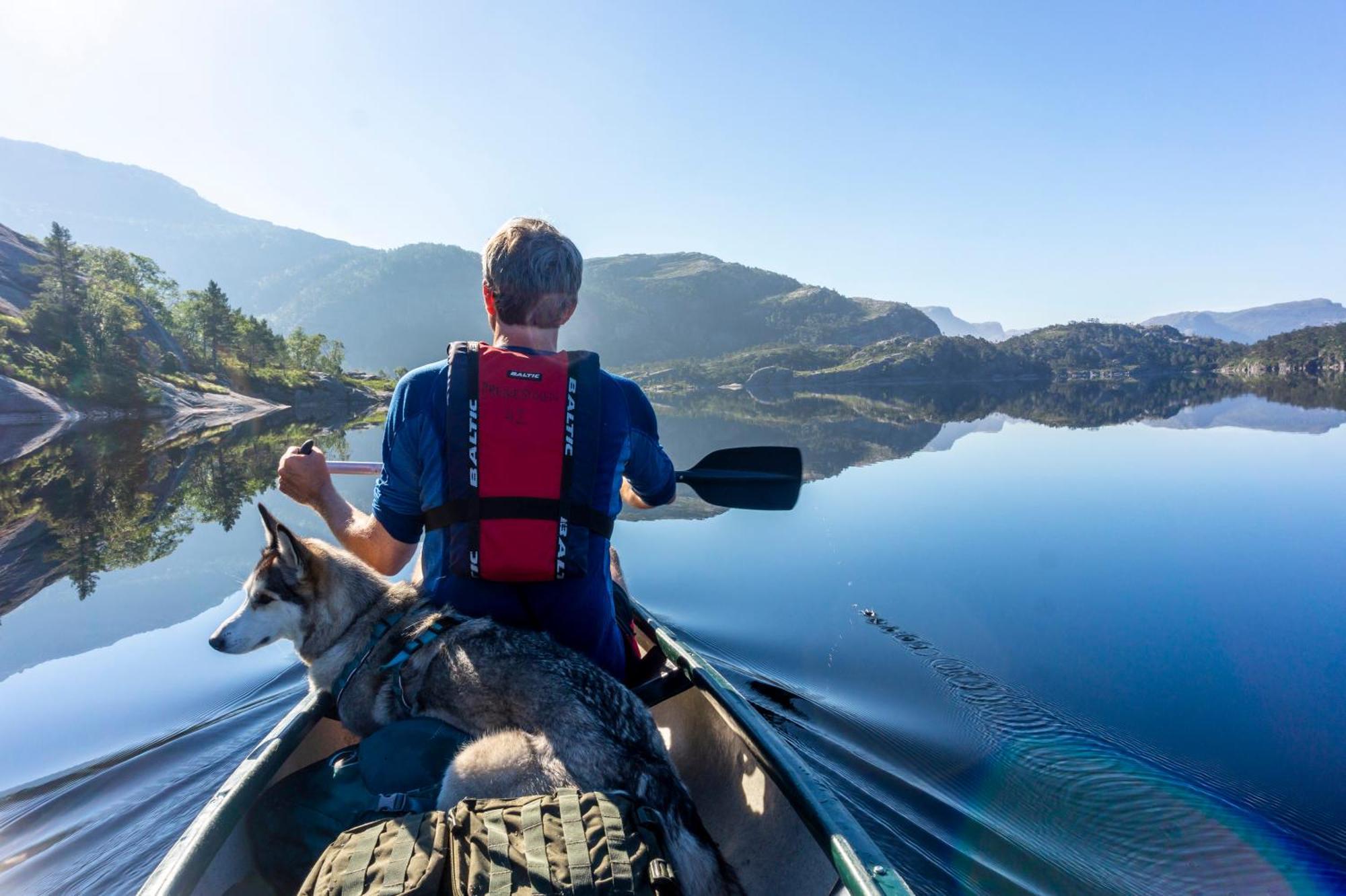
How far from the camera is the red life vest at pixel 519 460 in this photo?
3.87m

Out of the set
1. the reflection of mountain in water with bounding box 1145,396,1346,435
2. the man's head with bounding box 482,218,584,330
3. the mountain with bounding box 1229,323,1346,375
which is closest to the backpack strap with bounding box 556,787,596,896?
the man's head with bounding box 482,218,584,330

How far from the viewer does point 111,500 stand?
62.1 ft

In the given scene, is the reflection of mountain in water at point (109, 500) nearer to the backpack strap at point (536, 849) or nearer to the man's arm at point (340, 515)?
the man's arm at point (340, 515)

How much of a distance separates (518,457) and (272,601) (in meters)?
2.43

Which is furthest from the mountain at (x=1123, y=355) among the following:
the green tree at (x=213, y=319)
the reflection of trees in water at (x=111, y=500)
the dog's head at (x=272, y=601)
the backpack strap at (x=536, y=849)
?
the backpack strap at (x=536, y=849)

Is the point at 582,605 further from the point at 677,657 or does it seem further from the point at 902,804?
the point at 902,804

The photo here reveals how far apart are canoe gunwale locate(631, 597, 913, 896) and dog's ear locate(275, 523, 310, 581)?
2.89m

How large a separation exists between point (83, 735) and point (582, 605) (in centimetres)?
670

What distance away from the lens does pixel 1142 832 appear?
569 cm

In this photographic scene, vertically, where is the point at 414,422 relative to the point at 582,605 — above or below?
above

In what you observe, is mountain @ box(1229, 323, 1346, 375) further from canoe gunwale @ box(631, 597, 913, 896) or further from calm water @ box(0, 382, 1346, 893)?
canoe gunwale @ box(631, 597, 913, 896)

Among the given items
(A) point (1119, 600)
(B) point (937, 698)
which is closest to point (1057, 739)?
(B) point (937, 698)

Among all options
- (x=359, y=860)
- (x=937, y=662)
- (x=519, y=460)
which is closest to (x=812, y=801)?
(x=359, y=860)

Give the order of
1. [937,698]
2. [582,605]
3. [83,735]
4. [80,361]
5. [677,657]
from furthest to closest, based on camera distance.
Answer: [80,361]
[937,698]
[83,735]
[677,657]
[582,605]
